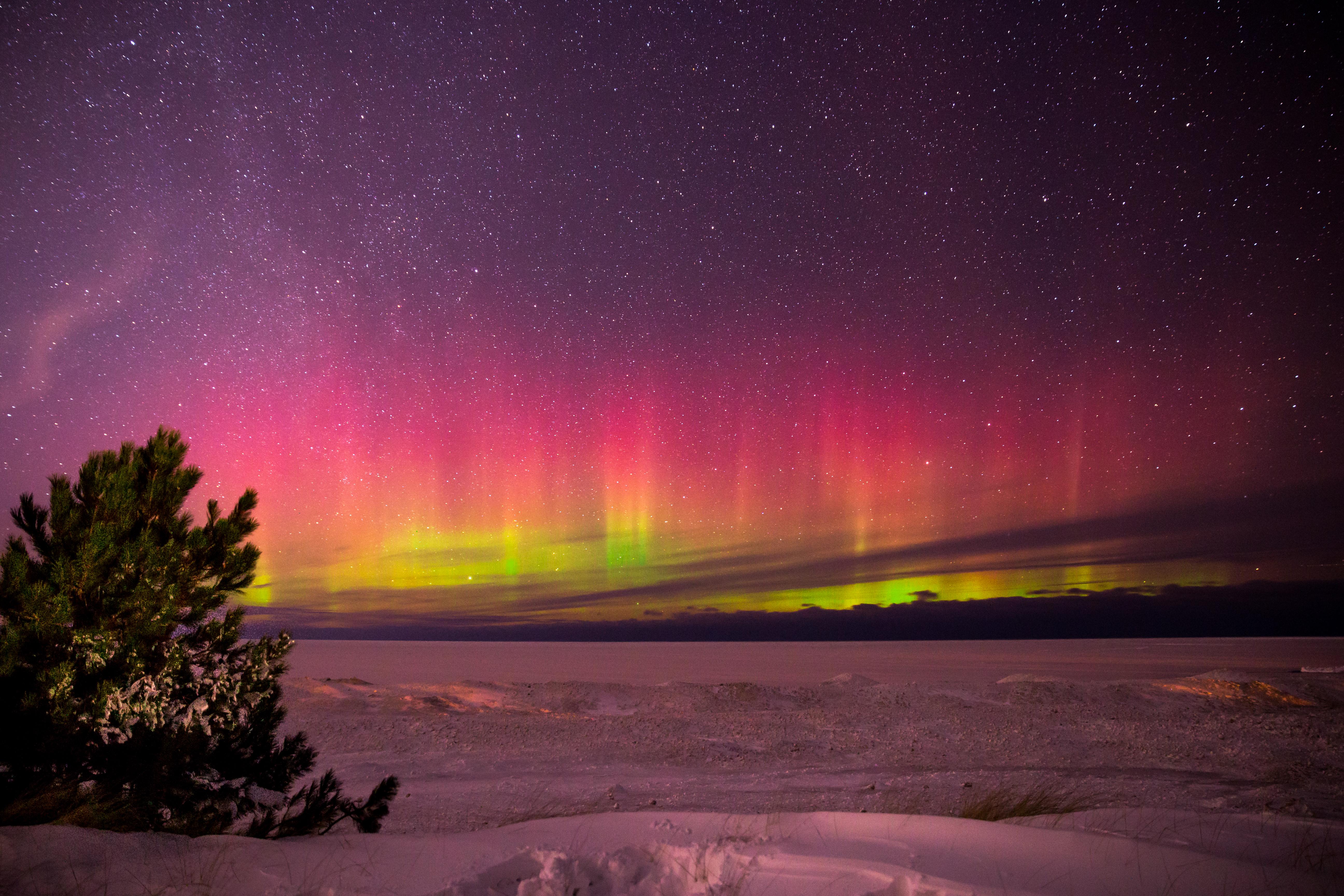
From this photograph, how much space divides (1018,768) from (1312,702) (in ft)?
36.0

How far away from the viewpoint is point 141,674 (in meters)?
5.02

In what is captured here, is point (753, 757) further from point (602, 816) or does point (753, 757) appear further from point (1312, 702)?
point (1312, 702)

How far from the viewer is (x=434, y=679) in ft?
89.7

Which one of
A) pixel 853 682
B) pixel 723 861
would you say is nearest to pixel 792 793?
pixel 723 861

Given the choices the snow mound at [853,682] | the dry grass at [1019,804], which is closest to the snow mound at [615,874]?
the dry grass at [1019,804]

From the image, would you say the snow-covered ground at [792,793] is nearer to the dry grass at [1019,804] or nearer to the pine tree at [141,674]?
the dry grass at [1019,804]

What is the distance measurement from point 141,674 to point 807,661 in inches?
1571

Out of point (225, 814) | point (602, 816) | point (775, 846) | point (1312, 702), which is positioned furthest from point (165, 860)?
point (1312, 702)

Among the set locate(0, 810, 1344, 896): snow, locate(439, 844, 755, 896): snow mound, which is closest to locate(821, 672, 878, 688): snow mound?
locate(0, 810, 1344, 896): snow

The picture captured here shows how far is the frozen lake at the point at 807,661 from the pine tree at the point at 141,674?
1503cm

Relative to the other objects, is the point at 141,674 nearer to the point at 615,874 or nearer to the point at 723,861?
the point at 615,874

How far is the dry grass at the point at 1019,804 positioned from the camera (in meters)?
5.96

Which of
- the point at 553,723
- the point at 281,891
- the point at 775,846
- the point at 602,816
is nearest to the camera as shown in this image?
the point at 281,891

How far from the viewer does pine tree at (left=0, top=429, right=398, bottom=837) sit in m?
4.68
